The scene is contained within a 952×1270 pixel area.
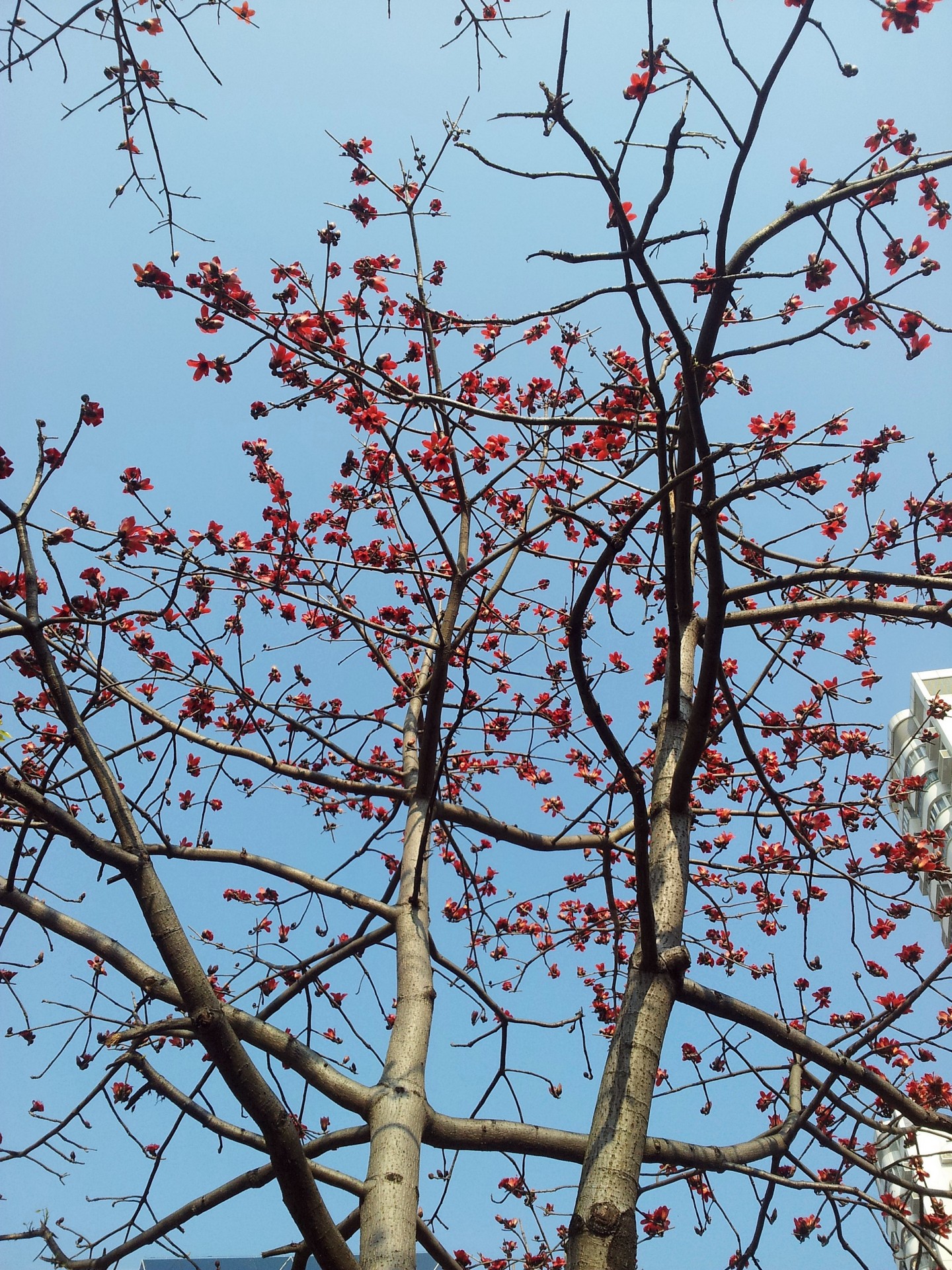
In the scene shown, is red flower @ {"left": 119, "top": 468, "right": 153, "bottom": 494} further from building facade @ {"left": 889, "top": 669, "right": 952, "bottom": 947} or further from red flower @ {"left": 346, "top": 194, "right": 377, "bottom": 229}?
building facade @ {"left": 889, "top": 669, "right": 952, "bottom": 947}

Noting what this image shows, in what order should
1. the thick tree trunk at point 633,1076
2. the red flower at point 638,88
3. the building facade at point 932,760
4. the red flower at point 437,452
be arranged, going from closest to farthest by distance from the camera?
the thick tree trunk at point 633,1076 → the red flower at point 638,88 → the red flower at point 437,452 → the building facade at point 932,760

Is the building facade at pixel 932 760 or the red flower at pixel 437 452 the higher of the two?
the building facade at pixel 932 760

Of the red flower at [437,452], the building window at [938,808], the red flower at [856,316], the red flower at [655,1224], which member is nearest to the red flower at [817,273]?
the red flower at [856,316]

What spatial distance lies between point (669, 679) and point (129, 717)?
218 cm

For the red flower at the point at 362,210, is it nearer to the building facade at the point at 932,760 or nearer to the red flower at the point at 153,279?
the red flower at the point at 153,279

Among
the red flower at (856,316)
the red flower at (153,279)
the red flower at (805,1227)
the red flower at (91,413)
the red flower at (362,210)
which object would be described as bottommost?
the red flower at (805,1227)

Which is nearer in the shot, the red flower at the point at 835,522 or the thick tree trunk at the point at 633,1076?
the thick tree trunk at the point at 633,1076

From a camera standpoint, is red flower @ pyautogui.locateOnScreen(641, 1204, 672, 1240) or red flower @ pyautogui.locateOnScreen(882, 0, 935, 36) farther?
red flower @ pyautogui.locateOnScreen(641, 1204, 672, 1240)

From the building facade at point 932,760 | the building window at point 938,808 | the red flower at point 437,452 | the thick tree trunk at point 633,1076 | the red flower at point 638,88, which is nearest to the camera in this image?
the thick tree trunk at point 633,1076

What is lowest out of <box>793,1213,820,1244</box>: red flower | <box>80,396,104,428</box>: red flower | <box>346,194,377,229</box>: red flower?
<box>793,1213,820,1244</box>: red flower

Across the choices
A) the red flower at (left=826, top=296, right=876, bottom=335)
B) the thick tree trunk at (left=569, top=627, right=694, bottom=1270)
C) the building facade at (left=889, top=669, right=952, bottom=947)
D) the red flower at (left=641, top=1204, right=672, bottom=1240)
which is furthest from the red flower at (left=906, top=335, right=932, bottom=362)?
the building facade at (left=889, top=669, right=952, bottom=947)

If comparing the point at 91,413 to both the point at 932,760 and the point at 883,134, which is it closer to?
the point at 883,134

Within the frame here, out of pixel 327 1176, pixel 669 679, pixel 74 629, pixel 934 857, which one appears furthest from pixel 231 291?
pixel 934 857


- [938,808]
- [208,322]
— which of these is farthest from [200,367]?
[938,808]
